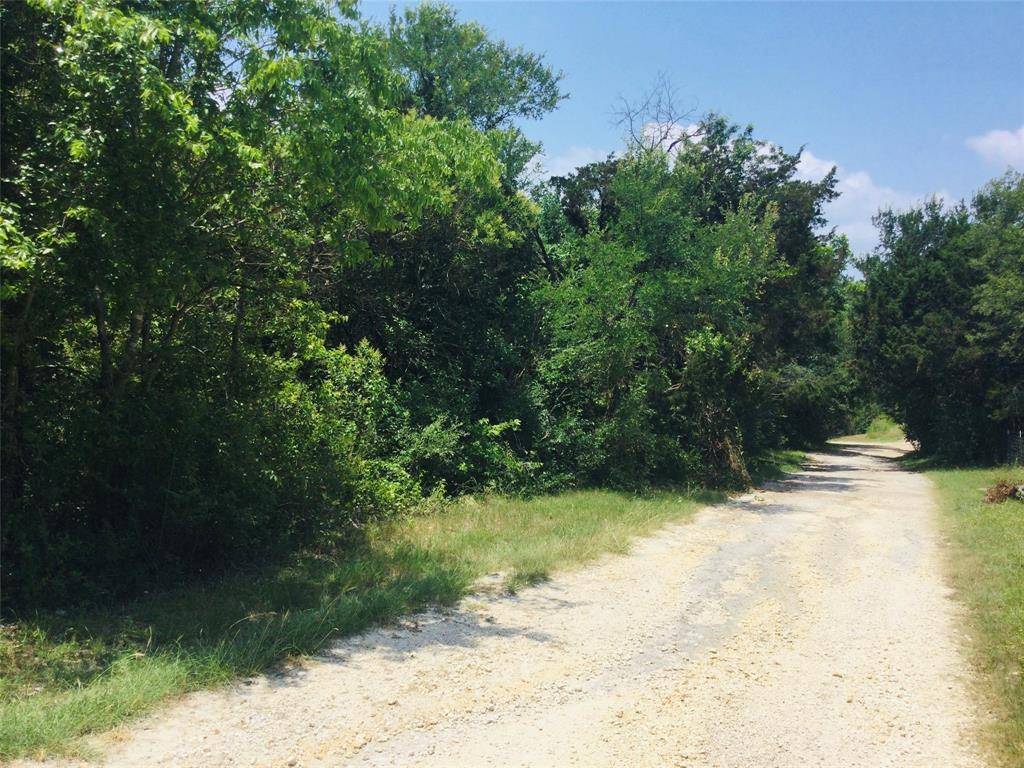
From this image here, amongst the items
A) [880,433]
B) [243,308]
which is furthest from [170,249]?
[880,433]

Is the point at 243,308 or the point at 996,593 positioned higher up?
the point at 243,308

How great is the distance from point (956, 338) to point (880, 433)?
122 feet

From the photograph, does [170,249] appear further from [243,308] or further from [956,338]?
[956,338]

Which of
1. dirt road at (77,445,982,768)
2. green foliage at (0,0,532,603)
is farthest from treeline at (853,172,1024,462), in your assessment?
green foliage at (0,0,532,603)

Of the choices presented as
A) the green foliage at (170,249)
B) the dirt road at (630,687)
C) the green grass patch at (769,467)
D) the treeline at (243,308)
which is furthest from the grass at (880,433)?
the green foliage at (170,249)

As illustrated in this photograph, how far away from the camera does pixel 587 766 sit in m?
4.52

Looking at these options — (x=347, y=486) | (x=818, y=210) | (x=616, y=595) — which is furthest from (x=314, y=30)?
(x=818, y=210)

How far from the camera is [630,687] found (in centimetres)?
582

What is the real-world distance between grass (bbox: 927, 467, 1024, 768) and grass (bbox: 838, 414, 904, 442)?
4636cm

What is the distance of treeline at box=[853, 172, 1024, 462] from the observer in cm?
2648

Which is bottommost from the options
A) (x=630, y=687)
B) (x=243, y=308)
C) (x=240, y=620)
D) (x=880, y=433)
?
(x=880, y=433)

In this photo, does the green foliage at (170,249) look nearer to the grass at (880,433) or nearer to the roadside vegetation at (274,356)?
the roadside vegetation at (274,356)

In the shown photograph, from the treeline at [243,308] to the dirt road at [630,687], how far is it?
2.99m

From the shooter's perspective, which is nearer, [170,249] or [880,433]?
[170,249]
